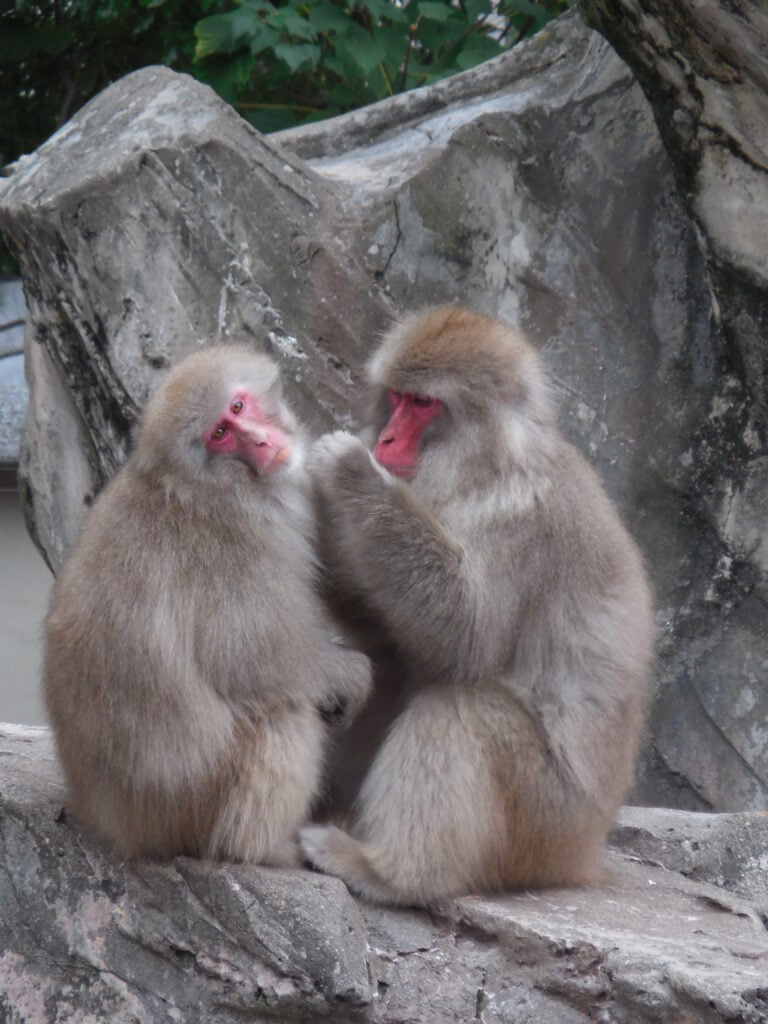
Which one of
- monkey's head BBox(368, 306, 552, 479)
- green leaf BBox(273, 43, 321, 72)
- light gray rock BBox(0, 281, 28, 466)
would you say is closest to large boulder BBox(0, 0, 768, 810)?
green leaf BBox(273, 43, 321, 72)

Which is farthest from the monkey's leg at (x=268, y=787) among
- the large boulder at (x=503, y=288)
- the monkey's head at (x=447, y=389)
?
the large boulder at (x=503, y=288)

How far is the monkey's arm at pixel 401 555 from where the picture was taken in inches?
125

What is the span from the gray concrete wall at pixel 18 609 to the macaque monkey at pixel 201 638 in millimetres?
4854

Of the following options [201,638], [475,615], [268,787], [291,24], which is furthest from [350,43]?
[268,787]

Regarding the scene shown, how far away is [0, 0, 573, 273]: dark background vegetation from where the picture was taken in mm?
5586

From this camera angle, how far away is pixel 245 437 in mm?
3121

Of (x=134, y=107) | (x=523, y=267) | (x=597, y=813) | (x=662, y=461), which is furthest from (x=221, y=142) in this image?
(x=597, y=813)

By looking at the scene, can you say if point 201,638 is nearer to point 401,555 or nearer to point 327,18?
point 401,555

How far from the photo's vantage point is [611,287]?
4.83 m

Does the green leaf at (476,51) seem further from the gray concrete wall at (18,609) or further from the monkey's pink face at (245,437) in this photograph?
the gray concrete wall at (18,609)

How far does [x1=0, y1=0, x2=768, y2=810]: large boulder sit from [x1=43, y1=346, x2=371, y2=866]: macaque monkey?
1494mm

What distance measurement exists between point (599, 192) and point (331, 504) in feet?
7.13

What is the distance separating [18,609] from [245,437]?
5236mm

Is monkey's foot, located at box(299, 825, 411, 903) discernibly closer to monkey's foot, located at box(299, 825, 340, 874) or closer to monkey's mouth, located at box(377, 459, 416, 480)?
monkey's foot, located at box(299, 825, 340, 874)
